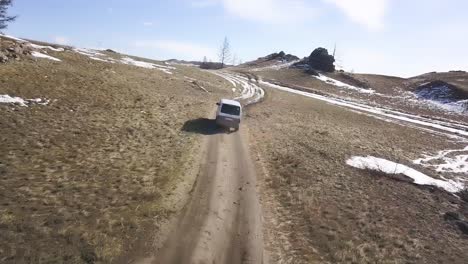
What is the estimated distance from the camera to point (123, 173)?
18938mm

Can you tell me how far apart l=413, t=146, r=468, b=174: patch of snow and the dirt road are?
15.2m

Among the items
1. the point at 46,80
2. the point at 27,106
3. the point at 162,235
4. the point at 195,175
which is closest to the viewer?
the point at 162,235

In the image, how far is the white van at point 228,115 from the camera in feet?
102

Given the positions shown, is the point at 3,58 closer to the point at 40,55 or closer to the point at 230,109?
the point at 40,55

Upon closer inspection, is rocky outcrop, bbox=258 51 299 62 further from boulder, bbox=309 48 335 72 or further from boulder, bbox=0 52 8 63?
boulder, bbox=0 52 8 63

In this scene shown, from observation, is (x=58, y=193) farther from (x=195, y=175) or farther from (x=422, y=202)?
(x=422, y=202)

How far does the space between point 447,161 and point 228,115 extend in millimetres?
18197

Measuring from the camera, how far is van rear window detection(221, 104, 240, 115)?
104ft

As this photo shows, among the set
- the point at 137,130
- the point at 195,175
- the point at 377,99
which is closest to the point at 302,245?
the point at 195,175

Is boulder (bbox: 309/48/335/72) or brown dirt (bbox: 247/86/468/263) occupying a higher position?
boulder (bbox: 309/48/335/72)

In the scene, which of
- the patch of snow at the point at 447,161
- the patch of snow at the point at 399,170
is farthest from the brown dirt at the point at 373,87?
the patch of snow at the point at 399,170

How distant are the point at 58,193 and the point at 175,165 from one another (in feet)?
22.9

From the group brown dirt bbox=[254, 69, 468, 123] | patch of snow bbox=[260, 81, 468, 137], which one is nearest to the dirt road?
patch of snow bbox=[260, 81, 468, 137]

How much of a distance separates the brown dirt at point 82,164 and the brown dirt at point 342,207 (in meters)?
5.13
